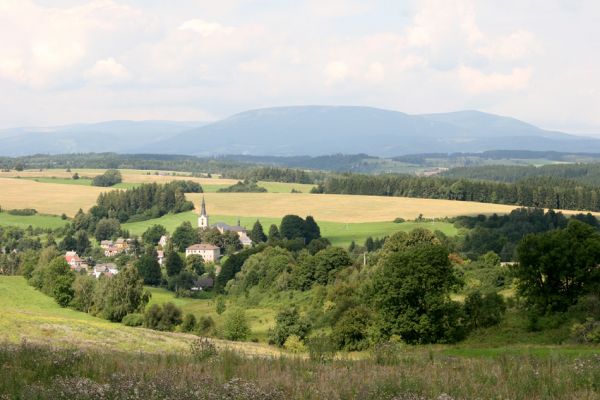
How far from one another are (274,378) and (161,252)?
92566mm

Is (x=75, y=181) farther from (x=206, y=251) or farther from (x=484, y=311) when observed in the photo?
(x=484, y=311)

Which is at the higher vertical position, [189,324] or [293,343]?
[293,343]

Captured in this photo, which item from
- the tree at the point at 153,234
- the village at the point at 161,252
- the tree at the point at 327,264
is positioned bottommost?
the village at the point at 161,252

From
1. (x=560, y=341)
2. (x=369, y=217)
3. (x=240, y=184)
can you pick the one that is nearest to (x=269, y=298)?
(x=560, y=341)

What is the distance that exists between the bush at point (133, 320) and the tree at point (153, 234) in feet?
185

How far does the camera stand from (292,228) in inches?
3952

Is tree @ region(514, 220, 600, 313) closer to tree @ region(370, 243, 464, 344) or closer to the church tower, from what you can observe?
tree @ region(370, 243, 464, 344)

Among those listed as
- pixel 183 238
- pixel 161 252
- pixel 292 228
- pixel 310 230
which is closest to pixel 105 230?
pixel 183 238

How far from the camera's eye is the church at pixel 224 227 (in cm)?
10850

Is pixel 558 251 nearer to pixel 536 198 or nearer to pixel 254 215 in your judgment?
pixel 254 215

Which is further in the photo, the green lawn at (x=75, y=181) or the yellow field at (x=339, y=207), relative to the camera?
the green lawn at (x=75, y=181)

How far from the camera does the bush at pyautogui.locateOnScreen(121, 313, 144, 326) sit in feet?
167

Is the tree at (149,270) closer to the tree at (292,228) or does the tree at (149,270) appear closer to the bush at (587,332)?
the tree at (292,228)

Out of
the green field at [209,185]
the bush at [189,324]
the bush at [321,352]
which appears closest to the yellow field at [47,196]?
the green field at [209,185]
